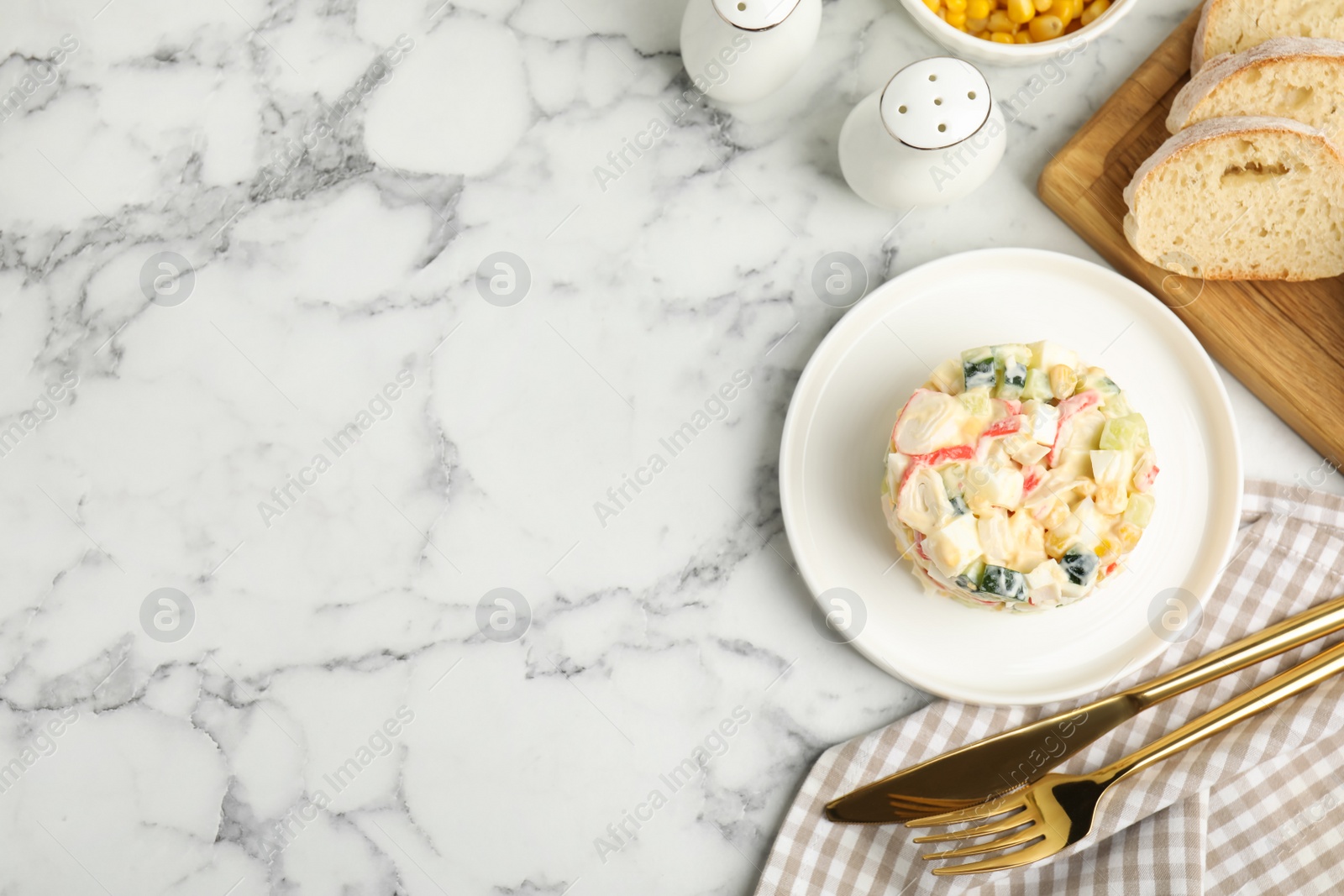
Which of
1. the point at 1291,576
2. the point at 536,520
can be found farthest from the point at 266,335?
the point at 1291,576

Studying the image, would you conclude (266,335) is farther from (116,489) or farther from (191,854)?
(191,854)

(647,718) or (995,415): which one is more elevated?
(995,415)

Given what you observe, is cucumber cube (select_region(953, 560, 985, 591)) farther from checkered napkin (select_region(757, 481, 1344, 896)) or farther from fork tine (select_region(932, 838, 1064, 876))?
fork tine (select_region(932, 838, 1064, 876))

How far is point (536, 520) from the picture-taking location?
128cm

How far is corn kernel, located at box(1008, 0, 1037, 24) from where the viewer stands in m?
1.18

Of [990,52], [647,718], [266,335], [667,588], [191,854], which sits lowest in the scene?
[191,854]

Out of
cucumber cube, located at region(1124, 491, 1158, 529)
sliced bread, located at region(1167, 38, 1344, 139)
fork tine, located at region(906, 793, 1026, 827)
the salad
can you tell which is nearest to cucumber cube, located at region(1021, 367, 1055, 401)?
the salad

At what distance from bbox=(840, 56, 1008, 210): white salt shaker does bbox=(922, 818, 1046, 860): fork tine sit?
871 mm

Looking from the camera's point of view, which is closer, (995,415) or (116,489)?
(995,415)

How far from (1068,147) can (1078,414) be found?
0.44 metres

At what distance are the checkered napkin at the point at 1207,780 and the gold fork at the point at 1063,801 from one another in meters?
0.04

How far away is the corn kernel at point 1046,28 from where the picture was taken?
119cm

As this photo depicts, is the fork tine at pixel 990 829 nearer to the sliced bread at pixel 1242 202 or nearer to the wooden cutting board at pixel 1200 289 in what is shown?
the wooden cutting board at pixel 1200 289

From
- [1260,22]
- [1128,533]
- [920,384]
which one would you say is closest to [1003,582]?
[1128,533]
